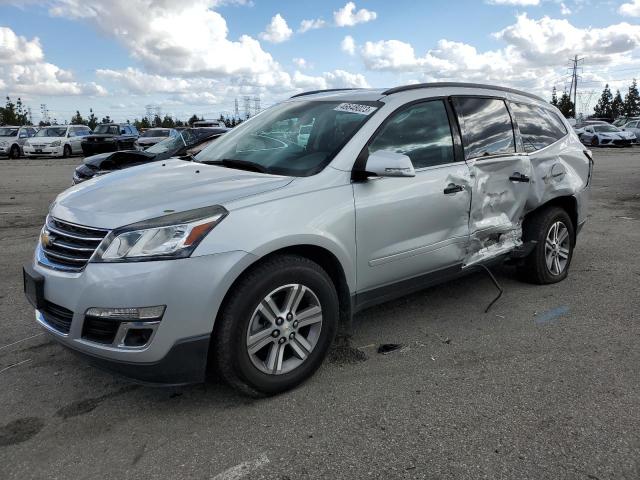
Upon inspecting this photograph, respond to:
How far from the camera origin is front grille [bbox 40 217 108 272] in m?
2.74

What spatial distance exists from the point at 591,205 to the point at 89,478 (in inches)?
378

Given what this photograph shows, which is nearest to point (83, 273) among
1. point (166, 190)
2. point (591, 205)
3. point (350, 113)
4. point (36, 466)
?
point (166, 190)

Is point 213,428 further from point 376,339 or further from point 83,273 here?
point 376,339

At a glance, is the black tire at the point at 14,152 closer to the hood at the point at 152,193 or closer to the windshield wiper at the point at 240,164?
the hood at the point at 152,193

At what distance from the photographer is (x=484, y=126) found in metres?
4.23

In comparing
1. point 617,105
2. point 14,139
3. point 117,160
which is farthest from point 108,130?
point 617,105

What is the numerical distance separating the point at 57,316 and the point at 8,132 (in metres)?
29.5

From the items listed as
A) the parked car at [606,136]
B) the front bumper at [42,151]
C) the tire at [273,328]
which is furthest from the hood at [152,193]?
the parked car at [606,136]

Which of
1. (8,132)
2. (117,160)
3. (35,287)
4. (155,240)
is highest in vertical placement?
(8,132)

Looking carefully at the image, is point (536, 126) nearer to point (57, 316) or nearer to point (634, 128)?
point (57, 316)

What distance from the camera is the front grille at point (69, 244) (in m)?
2.74

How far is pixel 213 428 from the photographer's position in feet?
9.04

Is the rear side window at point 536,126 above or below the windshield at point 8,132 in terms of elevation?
above

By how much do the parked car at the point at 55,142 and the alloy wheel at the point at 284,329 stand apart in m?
26.2
